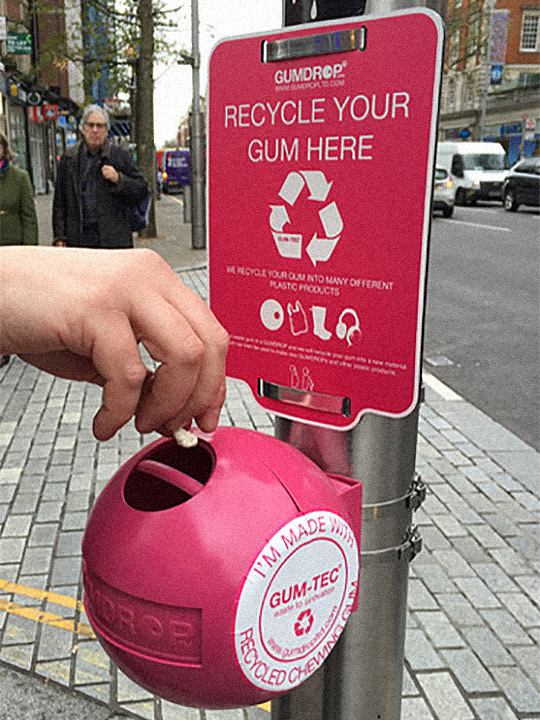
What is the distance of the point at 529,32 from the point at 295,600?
183ft

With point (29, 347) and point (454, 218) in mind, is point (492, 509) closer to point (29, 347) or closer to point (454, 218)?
point (29, 347)

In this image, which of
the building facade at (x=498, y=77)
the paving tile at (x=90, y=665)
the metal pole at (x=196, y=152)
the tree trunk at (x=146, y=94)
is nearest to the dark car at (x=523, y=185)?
the metal pole at (x=196, y=152)

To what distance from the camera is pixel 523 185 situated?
2227 cm

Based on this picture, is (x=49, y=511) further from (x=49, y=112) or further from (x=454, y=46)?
(x=454, y=46)

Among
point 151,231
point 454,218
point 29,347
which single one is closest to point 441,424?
point 29,347

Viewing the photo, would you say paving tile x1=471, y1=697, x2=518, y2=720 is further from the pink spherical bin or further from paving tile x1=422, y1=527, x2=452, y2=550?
the pink spherical bin

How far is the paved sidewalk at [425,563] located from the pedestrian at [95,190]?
1.51 m

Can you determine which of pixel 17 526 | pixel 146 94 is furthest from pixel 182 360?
pixel 146 94

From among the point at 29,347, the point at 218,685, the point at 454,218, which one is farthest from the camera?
the point at 454,218

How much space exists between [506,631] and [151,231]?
14.8 meters

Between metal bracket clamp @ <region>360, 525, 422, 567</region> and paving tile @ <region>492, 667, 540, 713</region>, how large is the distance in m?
1.37

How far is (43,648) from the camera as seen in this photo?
2.96 m

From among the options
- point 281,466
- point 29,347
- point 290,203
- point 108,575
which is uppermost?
point 290,203

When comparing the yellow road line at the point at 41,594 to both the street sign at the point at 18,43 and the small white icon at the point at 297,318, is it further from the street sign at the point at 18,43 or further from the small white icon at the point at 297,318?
the street sign at the point at 18,43
